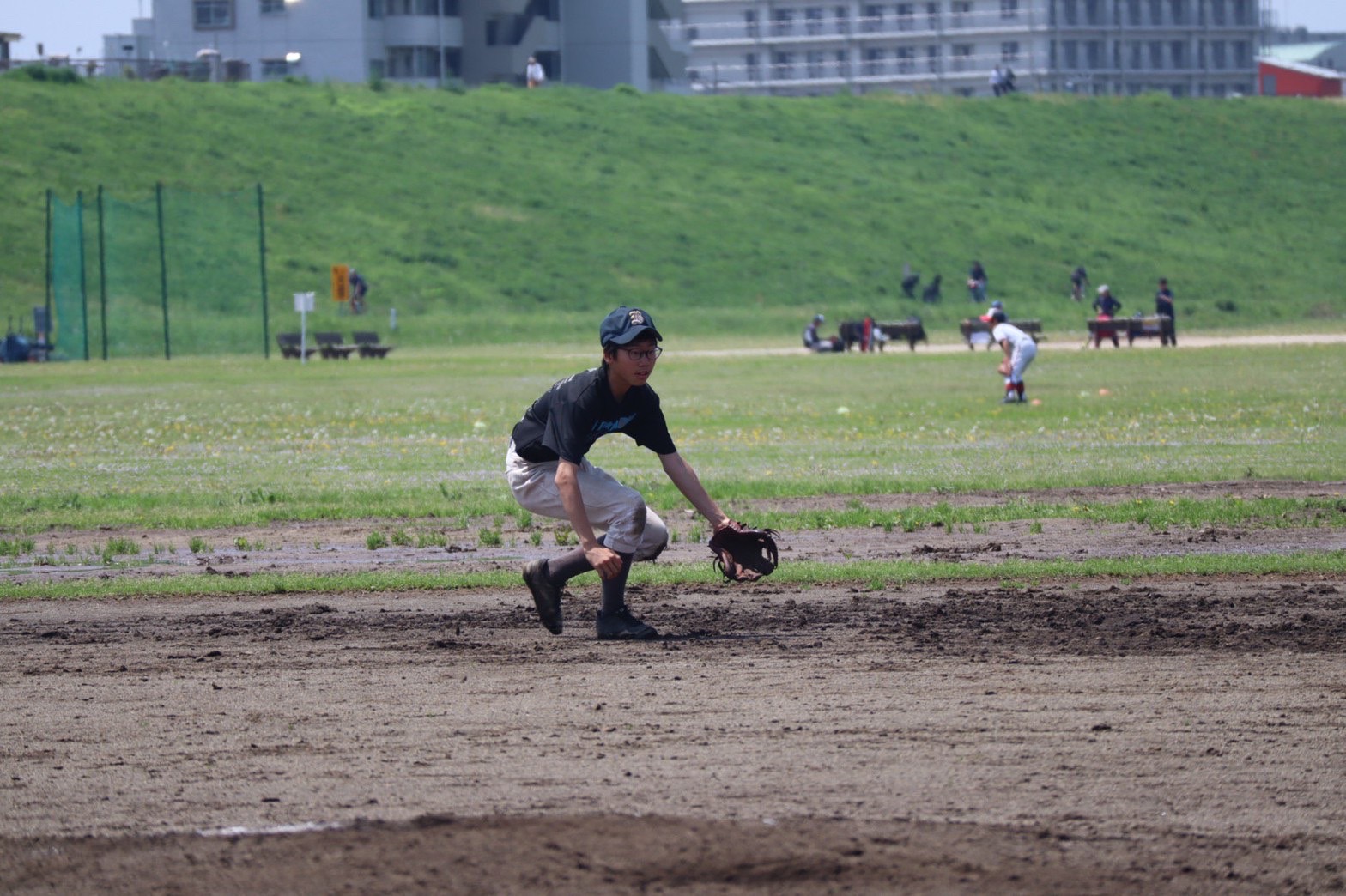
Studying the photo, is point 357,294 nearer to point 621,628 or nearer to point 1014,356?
point 1014,356

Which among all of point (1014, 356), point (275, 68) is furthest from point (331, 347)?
point (275, 68)

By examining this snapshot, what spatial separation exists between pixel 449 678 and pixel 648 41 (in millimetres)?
96595

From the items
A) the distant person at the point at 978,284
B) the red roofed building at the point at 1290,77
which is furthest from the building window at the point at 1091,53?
the distant person at the point at 978,284

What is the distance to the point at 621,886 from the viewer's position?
4.89 metres

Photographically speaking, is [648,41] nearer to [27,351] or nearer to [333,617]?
[27,351]

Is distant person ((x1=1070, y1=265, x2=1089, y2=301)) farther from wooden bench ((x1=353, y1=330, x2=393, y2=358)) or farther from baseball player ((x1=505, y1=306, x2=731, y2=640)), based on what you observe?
baseball player ((x1=505, y1=306, x2=731, y2=640))

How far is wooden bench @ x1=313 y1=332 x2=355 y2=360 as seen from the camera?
44.8 meters

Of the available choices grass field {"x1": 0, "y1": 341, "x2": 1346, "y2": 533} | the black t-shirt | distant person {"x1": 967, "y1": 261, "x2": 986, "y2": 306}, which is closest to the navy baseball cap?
the black t-shirt

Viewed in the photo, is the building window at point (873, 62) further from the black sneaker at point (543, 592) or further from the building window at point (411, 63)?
the black sneaker at point (543, 592)

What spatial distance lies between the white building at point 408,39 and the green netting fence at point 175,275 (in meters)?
31.6

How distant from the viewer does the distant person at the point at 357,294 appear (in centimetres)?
6150

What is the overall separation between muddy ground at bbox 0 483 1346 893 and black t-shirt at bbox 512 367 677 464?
103 centimetres

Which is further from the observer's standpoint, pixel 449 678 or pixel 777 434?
pixel 777 434

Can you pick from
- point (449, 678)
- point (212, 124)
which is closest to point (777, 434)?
point (449, 678)
